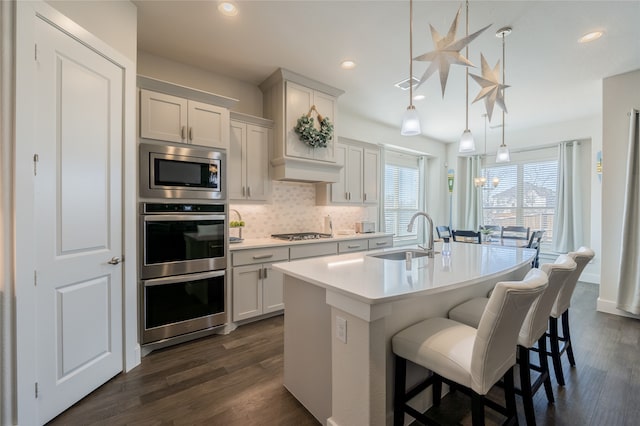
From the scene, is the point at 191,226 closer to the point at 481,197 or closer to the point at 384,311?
the point at 384,311

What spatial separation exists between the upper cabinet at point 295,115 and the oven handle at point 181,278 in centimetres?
141

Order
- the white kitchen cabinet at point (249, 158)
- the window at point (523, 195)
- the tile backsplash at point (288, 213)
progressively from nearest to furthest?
the white kitchen cabinet at point (249, 158) < the tile backsplash at point (288, 213) < the window at point (523, 195)

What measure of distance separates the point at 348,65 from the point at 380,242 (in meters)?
2.61

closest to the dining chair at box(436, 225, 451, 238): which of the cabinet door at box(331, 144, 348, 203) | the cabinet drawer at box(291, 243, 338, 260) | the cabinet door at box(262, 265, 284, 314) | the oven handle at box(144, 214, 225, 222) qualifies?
the cabinet door at box(331, 144, 348, 203)

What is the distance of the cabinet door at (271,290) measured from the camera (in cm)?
320

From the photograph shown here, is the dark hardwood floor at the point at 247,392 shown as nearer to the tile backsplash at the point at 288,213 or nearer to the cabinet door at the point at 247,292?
the cabinet door at the point at 247,292

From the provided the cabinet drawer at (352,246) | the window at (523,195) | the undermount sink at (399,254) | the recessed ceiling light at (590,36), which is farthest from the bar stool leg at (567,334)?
the window at (523,195)

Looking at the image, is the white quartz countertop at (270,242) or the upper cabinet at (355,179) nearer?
the white quartz countertop at (270,242)

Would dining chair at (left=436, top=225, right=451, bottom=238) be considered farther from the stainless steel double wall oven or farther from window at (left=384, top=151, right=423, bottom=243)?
the stainless steel double wall oven

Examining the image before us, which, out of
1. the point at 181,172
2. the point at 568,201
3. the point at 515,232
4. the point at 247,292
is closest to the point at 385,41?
the point at 181,172

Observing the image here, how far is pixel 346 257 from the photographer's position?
2186 millimetres

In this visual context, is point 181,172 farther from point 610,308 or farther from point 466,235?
point 610,308

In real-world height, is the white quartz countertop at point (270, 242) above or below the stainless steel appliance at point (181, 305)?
above

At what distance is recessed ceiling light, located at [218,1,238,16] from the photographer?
7.34ft
